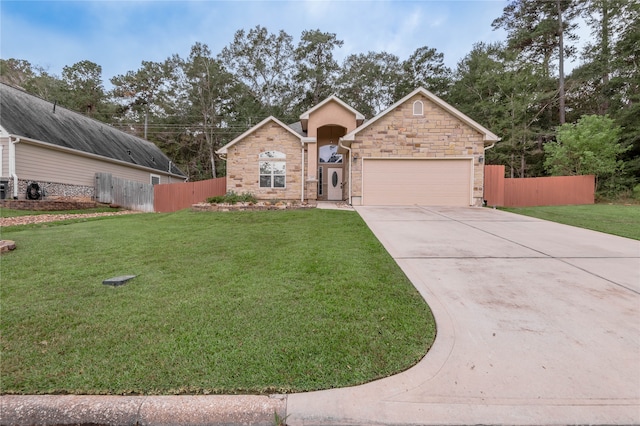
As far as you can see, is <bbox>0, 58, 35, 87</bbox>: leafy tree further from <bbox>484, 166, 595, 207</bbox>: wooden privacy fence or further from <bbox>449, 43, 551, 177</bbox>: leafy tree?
<bbox>484, 166, 595, 207</bbox>: wooden privacy fence

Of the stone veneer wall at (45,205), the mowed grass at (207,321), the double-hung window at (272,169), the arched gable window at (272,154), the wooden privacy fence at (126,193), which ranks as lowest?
the mowed grass at (207,321)

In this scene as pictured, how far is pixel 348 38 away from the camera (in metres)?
31.2

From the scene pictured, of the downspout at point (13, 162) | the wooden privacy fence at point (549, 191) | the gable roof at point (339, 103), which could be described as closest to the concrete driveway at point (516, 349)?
the wooden privacy fence at point (549, 191)

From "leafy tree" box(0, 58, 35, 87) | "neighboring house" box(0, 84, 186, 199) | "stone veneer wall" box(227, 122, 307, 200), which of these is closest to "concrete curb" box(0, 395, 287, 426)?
"stone veneer wall" box(227, 122, 307, 200)

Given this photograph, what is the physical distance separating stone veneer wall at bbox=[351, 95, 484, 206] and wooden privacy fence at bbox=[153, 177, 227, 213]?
777 cm

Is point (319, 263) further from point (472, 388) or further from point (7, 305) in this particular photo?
point (7, 305)

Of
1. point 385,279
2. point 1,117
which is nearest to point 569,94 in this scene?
point 385,279

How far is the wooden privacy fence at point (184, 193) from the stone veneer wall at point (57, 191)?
3.26 meters

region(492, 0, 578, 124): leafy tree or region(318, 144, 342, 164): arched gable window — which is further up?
region(492, 0, 578, 124): leafy tree

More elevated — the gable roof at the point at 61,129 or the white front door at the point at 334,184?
the gable roof at the point at 61,129

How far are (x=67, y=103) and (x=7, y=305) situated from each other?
36.5m

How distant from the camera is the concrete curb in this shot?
178 cm

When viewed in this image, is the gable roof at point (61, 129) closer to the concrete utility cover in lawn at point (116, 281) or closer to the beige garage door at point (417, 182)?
the concrete utility cover in lawn at point (116, 281)

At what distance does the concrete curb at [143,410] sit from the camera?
Result: 178 centimetres
